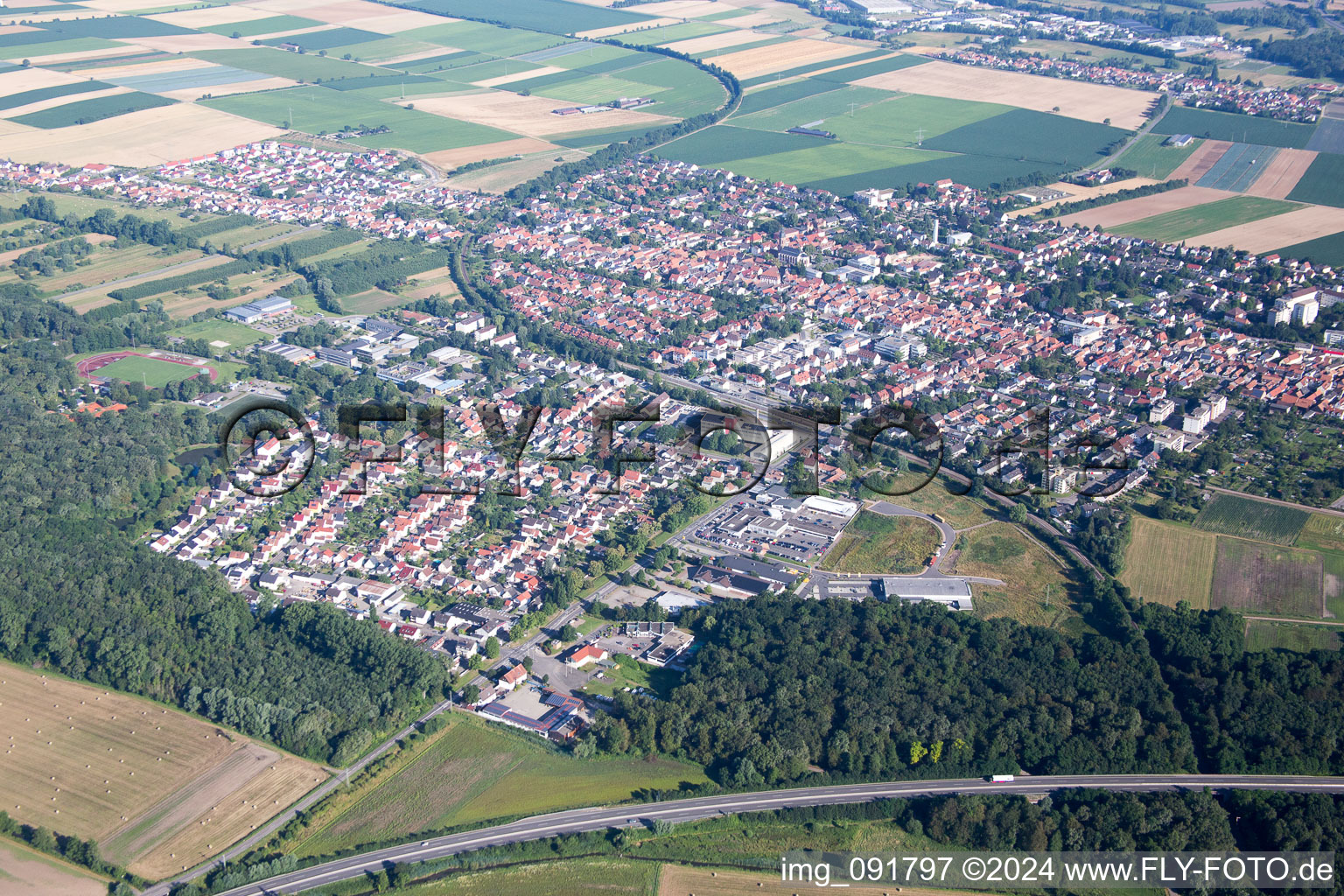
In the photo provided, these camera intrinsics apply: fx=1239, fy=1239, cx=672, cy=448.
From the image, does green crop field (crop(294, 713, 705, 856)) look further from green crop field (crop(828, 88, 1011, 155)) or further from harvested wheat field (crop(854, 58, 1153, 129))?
harvested wheat field (crop(854, 58, 1153, 129))

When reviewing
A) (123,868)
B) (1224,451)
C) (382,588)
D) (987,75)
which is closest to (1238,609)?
(1224,451)

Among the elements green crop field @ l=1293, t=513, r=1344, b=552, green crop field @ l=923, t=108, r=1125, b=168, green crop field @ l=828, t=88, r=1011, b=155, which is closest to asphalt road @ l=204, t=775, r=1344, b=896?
green crop field @ l=1293, t=513, r=1344, b=552

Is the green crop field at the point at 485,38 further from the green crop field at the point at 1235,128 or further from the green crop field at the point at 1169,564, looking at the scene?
the green crop field at the point at 1169,564

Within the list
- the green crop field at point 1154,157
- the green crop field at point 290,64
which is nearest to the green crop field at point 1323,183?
the green crop field at point 1154,157

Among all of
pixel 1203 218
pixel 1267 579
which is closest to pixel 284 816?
pixel 1267 579

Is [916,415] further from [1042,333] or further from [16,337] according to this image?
[16,337]

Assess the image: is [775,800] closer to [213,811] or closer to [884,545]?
[884,545]

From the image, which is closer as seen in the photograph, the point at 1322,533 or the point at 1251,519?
the point at 1322,533
